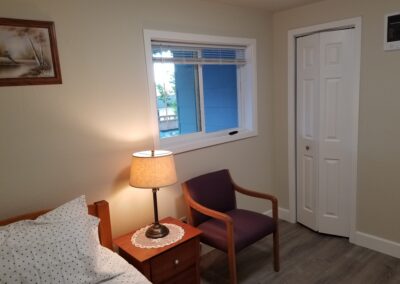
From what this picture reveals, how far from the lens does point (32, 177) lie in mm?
1797

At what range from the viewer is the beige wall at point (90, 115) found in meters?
1.74

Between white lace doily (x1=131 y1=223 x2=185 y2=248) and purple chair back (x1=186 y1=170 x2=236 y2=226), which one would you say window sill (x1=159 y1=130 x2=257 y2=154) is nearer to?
purple chair back (x1=186 y1=170 x2=236 y2=226)

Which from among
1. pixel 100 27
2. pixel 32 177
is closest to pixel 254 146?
pixel 100 27

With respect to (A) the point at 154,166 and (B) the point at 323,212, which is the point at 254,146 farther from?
(A) the point at 154,166

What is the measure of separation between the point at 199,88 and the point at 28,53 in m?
1.44

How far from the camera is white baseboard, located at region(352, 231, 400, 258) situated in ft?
8.66

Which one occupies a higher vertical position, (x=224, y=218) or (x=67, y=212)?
(x=67, y=212)

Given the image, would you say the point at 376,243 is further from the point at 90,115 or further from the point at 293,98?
the point at 90,115

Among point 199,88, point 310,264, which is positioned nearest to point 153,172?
point 199,88

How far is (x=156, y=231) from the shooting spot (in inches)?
80.1

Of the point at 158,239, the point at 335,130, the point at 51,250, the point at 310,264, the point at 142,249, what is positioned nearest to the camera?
the point at 51,250

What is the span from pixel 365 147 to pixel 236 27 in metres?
1.61

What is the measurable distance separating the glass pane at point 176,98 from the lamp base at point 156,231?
0.80 meters

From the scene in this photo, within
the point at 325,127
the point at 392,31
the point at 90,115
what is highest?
the point at 392,31
